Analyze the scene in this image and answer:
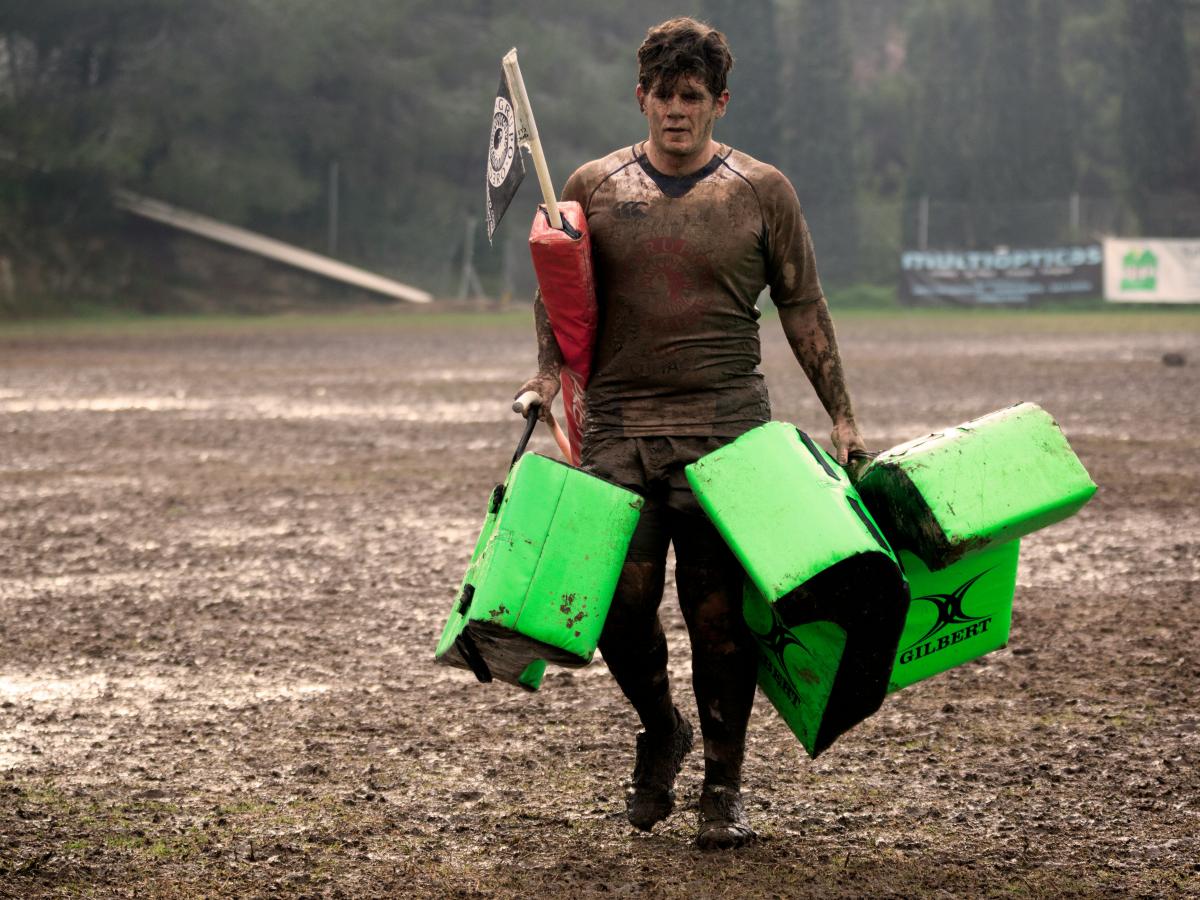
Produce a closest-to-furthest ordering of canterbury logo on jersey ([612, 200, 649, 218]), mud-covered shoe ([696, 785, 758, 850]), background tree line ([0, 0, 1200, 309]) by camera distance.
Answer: mud-covered shoe ([696, 785, 758, 850]) → canterbury logo on jersey ([612, 200, 649, 218]) → background tree line ([0, 0, 1200, 309])

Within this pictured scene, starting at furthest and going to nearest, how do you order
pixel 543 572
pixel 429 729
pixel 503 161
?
1. pixel 429 729
2. pixel 503 161
3. pixel 543 572

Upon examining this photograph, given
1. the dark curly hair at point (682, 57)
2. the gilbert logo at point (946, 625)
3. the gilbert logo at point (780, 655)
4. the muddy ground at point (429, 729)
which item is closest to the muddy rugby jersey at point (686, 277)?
the dark curly hair at point (682, 57)

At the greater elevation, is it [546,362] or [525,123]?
[525,123]

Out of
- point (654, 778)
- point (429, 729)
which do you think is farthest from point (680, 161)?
point (429, 729)

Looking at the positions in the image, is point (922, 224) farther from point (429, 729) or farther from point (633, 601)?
point (633, 601)

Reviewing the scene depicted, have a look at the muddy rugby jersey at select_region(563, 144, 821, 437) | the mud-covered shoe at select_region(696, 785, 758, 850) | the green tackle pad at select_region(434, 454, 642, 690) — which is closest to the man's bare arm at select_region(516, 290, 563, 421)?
the muddy rugby jersey at select_region(563, 144, 821, 437)

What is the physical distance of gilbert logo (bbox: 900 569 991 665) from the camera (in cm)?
405

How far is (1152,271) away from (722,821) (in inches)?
1274

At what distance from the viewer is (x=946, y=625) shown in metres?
4.09

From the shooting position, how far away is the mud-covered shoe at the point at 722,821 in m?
3.93

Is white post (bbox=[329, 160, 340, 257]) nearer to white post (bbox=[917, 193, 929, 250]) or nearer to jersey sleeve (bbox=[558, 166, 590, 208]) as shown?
white post (bbox=[917, 193, 929, 250])

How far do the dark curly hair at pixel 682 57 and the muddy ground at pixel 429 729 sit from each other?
1795mm

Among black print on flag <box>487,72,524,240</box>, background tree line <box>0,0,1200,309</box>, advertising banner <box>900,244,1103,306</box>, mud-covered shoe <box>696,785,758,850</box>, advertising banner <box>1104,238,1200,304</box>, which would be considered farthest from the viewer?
background tree line <box>0,0,1200,309</box>

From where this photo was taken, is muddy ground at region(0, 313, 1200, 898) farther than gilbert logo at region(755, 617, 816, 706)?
No
